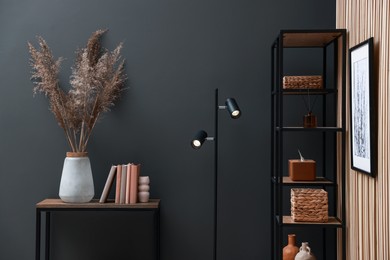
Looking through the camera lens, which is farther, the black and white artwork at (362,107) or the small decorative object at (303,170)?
the small decorative object at (303,170)

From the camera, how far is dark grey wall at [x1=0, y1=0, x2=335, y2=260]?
13.5ft

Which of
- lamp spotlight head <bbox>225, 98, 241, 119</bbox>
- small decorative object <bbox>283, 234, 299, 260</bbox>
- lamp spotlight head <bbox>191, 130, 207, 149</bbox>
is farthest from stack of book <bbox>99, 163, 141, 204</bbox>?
small decorative object <bbox>283, 234, 299, 260</bbox>

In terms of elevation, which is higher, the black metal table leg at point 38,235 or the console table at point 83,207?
the console table at point 83,207

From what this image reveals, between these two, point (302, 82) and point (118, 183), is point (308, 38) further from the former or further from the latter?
point (118, 183)

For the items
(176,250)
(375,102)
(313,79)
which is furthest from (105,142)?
(375,102)

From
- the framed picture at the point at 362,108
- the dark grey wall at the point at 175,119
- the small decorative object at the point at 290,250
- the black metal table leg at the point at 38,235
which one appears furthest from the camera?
the dark grey wall at the point at 175,119

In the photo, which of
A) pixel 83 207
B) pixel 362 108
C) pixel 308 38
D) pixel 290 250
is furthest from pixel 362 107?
pixel 83 207

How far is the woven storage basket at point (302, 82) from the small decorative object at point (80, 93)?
114 centimetres

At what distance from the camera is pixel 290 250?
3.71 meters

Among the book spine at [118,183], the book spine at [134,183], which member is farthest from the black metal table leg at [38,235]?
the book spine at [134,183]

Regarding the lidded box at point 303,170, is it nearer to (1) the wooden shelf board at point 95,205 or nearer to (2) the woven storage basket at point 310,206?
(2) the woven storage basket at point 310,206

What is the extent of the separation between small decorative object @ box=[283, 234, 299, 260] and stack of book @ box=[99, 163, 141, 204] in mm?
1031

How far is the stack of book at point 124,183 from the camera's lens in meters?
3.84

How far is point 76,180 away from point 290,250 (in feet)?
4.80
